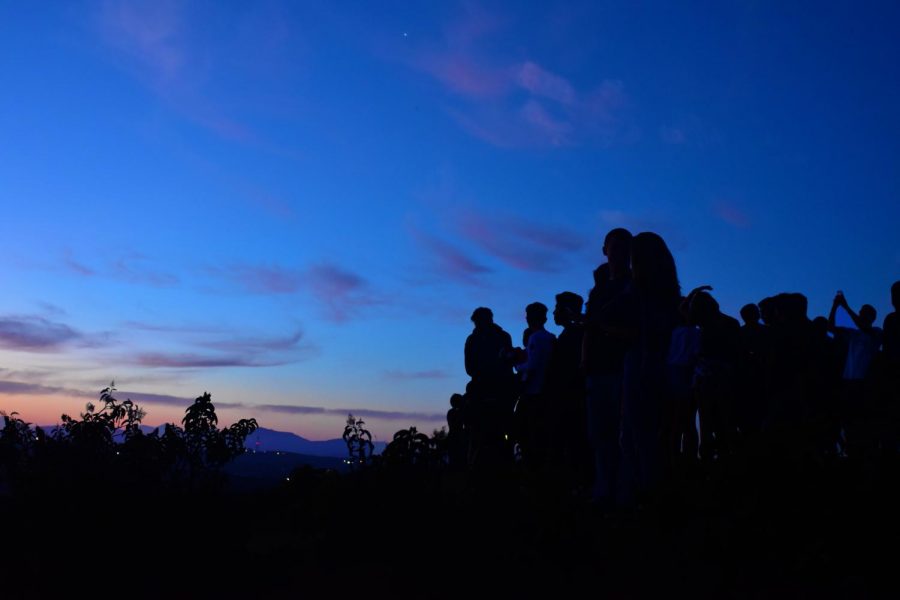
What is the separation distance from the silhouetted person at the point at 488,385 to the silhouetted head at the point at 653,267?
11.3 ft

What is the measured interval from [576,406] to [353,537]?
270cm

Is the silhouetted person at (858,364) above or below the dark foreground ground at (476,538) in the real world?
above

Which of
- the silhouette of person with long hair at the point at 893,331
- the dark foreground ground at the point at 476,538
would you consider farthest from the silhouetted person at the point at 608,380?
the silhouette of person with long hair at the point at 893,331

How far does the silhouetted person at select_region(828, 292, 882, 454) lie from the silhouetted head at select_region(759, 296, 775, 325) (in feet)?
2.30

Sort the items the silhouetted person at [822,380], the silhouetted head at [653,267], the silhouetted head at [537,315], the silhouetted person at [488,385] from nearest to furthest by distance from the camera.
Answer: the silhouetted head at [653,267], the silhouetted person at [822,380], the silhouetted head at [537,315], the silhouetted person at [488,385]

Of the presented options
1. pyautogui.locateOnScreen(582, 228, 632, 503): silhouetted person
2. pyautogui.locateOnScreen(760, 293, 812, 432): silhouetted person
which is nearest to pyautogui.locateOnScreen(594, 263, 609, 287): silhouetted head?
pyautogui.locateOnScreen(582, 228, 632, 503): silhouetted person

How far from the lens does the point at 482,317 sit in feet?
29.9

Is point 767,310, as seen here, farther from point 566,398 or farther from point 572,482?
point 572,482

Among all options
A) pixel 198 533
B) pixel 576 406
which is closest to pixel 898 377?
pixel 576 406

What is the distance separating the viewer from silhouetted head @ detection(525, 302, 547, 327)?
8266 mm

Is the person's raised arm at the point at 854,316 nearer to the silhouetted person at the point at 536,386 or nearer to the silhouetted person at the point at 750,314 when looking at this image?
the silhouetted person at the point at 750,314

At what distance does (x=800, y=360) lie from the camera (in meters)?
6.82

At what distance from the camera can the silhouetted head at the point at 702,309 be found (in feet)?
21.6

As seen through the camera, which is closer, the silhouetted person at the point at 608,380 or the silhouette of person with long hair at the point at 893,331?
the silhouetted person at the point at 608,380
